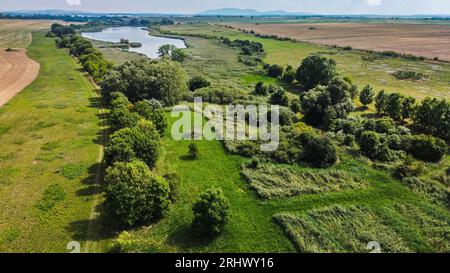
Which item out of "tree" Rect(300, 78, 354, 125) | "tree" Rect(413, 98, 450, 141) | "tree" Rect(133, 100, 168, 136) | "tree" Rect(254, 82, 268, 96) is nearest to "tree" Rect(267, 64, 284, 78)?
"tree" Rect(254, 82, 268, 96)

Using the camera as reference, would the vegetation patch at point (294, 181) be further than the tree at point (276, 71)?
No

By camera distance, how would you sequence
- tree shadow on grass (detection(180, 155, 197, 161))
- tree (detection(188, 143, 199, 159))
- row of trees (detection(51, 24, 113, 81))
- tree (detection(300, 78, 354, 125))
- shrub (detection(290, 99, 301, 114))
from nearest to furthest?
tree shadow on grass (detection(180, 155, 197, 161))
tree (detection(188, 143, 199, 159))
tree (detection(300, 78, 354, 125))
shrub (detection(290, 99, 301, 114))
row of trees (detection(51, 24, 113, 81))

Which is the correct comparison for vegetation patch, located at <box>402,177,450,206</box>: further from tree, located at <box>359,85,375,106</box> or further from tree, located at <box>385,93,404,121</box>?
tree, located at <box>359,85,375,106</box>

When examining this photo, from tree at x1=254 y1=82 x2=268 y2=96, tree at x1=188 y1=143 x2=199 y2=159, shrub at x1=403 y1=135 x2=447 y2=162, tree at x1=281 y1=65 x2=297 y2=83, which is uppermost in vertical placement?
tree at x1=281 y1=65 x2=297 y2=83

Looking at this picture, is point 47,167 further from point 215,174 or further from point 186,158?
point 215,174

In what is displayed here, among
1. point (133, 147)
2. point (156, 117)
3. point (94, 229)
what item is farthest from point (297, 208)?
point (156, 117)

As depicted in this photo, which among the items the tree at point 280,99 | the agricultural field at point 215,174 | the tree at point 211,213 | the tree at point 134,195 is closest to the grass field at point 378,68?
the agricultural field at point 215,174

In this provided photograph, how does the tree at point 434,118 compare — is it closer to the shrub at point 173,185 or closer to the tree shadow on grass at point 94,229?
the shrub at point 173,185
